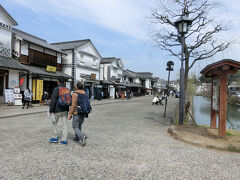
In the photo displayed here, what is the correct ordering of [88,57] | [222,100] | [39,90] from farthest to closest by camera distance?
[88,57] → [39,90] → [222,100]

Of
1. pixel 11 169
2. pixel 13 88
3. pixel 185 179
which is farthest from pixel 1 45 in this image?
pixel 185 179

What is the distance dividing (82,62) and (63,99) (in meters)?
19.3

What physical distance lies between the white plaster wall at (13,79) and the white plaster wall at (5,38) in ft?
7.61

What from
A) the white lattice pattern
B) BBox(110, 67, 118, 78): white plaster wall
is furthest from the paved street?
BBox(110, 67, 118, 78): white plaster wall

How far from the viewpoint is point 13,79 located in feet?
47.3

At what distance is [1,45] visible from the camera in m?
14.0

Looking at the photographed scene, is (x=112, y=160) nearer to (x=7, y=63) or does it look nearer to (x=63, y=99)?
(x=63, y=99)

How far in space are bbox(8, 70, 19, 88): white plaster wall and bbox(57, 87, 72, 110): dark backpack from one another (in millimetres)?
12399

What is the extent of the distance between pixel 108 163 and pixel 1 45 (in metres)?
15.2

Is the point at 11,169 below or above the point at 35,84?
below

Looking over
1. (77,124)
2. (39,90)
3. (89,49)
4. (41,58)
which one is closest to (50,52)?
(41,58)

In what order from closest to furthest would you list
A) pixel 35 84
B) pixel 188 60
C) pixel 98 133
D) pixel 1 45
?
1. pixel 98 133
2. pixel 188 60
3. pixel 1 45
4. pixel 35 84

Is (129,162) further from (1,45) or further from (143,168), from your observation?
(1,45)

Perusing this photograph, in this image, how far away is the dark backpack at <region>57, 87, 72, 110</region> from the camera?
4438 mm
